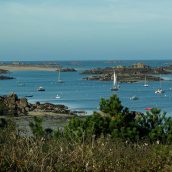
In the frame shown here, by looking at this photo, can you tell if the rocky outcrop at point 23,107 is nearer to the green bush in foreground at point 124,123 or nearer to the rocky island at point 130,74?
the green bush in foreground at point 124,123

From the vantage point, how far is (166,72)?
156250mm

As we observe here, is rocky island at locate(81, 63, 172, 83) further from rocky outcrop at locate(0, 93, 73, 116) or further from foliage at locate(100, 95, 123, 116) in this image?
foliage at locate(100, 95, 123, 116)

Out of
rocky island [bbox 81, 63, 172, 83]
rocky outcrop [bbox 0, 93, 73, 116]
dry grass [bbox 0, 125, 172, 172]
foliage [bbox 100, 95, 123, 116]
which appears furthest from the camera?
rocky island [bbox 81, 63, 172, 83]

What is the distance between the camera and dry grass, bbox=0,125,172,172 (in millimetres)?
5820

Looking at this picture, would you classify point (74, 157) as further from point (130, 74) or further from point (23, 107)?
point (130, 74)

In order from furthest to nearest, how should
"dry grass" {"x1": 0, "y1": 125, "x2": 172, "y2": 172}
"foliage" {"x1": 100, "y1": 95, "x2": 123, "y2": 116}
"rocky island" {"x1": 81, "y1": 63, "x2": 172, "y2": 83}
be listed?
"rocky island" {"x1": 81, "y1": 63, "x2": 172, "y2": 83} → "foliage" {"x1": 100, "y1": 95, "x2": 123, "y2": 116} → "dry grass" {"x1": 0, "y1": 125, "x2": 172, "y2": 172}

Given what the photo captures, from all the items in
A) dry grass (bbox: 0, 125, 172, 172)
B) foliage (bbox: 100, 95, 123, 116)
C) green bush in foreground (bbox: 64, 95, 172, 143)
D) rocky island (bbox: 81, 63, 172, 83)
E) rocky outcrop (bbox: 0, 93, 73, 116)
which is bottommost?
rocky island (bbox: 81, 63, 172, 83)

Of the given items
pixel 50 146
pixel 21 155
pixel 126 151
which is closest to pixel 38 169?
pixel 21 155

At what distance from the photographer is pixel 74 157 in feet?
20.2

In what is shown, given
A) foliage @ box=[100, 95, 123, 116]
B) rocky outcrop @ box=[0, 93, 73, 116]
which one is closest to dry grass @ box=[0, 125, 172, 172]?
foliage @ box=[100, 95, 123, 116]

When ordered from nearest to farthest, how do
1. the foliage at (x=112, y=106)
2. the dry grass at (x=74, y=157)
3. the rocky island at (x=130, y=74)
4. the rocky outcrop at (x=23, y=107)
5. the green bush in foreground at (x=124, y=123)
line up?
the dry grass at (x=74, y=157)
the green bush in foreground at (x=124, y=123)
the foliage at (x=112, y=106)
the rocky outcrop at (x=23, y=107)
the rocky island at (x=130, y=74)

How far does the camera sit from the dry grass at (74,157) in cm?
582

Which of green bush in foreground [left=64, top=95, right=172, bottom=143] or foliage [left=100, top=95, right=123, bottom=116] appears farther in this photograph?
foliage [left=100, top=95, right=123, bottom=116]

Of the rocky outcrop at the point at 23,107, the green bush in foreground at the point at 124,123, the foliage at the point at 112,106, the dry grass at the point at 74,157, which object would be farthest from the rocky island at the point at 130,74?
the dry grass at the point at 74,157
